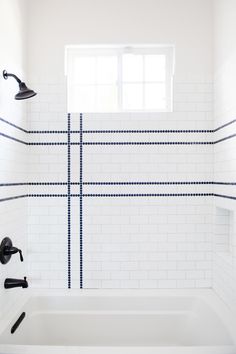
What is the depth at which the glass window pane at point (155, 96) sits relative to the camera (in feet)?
9.00

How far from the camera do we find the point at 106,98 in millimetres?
2771

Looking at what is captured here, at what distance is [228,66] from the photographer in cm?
220

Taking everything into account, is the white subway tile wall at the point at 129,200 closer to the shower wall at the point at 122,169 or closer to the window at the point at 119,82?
the shower wall at the point at 122,169

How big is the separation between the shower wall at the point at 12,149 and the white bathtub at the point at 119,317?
284 mm

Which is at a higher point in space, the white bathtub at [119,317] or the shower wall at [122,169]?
the shower wall at [122,169]

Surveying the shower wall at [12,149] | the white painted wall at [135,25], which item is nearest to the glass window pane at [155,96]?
the white painted wall at [135,25]

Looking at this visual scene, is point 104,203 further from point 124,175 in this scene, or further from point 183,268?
point 183,268

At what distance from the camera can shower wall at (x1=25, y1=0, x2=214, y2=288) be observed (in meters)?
2.54

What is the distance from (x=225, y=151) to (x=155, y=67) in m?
1.00

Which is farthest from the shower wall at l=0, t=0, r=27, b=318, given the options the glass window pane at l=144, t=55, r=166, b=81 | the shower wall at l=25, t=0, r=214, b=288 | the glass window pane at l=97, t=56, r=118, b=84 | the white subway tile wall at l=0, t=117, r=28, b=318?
the glass window pane at l=144, t=55, r=166, b=81

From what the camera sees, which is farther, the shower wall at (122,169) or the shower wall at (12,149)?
the shower wall at (122,169)

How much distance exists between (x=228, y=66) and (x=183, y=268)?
1.55m

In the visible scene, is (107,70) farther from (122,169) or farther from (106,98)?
(122,169)

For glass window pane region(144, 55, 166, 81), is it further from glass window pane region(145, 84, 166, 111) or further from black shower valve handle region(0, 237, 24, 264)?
black shower valve handle region(0, 237, 24, 264)
